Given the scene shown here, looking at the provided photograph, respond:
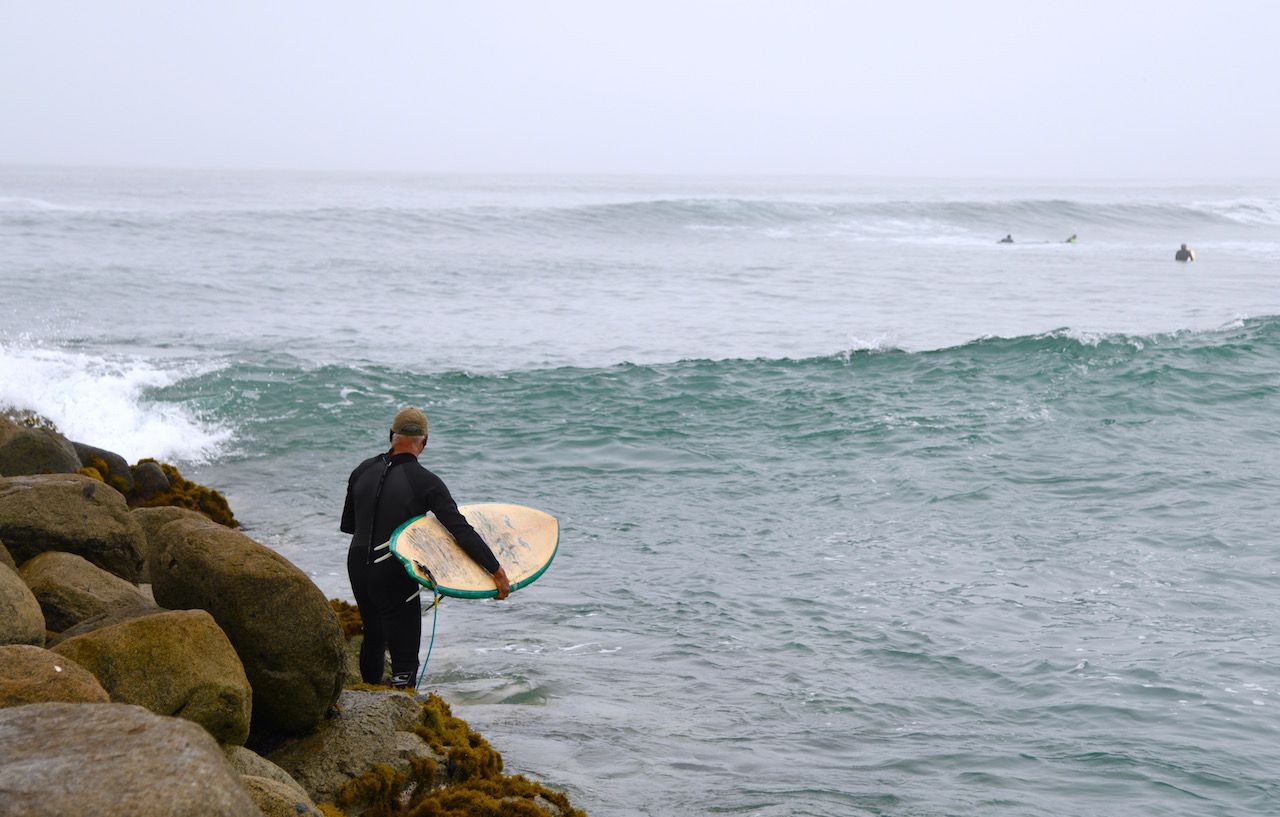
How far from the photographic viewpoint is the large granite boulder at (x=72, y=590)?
18.2 ft

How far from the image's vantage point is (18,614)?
15.5 ft

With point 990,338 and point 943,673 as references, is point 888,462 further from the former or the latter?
point 990,338

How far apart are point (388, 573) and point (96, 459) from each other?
593 centimetres

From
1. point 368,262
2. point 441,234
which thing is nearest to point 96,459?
point 368,262

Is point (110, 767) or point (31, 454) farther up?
point (110, 767)

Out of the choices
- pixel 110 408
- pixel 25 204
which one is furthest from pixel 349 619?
pixel 25 204

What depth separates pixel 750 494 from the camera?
11.8 meters

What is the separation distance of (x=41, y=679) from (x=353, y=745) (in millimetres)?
1669

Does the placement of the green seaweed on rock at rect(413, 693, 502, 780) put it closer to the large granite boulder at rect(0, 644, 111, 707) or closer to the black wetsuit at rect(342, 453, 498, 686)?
the black wetsuit at rect(342, 453, 498, 686)

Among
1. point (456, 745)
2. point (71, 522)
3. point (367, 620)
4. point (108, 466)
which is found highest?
point (71, 522)

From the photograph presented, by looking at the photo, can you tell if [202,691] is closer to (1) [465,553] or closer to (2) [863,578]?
(1) [465,553]

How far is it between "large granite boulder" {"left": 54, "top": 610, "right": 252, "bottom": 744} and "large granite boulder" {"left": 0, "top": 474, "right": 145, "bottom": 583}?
2.30 metres

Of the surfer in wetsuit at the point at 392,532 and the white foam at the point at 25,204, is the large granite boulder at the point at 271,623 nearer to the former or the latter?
the surfer in wetsuit at the point at 392,532

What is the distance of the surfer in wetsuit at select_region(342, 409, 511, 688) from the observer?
19.6ft
